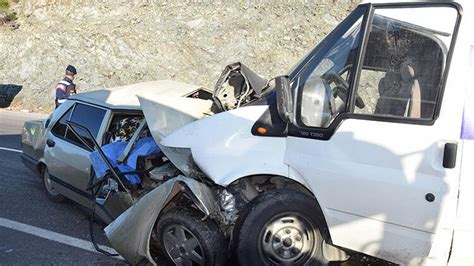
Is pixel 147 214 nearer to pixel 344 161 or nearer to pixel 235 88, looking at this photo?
pixel 235 88

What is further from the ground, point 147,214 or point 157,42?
point 157,42

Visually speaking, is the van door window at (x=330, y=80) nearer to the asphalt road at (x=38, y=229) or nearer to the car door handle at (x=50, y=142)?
the asphalt road at (x=38, y=229)

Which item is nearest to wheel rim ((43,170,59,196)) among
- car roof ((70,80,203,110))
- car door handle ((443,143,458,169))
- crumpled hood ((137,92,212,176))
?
car roof ((70,80,203,110))

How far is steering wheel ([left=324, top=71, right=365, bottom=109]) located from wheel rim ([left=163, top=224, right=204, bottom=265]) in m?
1.56

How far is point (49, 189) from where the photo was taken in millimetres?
6164

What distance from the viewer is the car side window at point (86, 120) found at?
17.8 feet

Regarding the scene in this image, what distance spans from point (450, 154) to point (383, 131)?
17.0 inches

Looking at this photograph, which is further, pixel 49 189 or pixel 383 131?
pixel 49 189

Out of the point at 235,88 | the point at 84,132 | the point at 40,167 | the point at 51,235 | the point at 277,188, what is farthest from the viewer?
the point at 40,167

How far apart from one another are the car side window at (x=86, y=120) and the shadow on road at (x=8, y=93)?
15.0m

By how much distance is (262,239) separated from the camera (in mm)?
3588

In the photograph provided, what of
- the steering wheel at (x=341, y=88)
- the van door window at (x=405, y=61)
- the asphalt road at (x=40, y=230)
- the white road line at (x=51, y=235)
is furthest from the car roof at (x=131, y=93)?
the van door window at (x=405, y=61)

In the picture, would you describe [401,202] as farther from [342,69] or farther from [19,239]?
[19,239]

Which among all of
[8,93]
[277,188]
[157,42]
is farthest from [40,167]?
[8,93]
